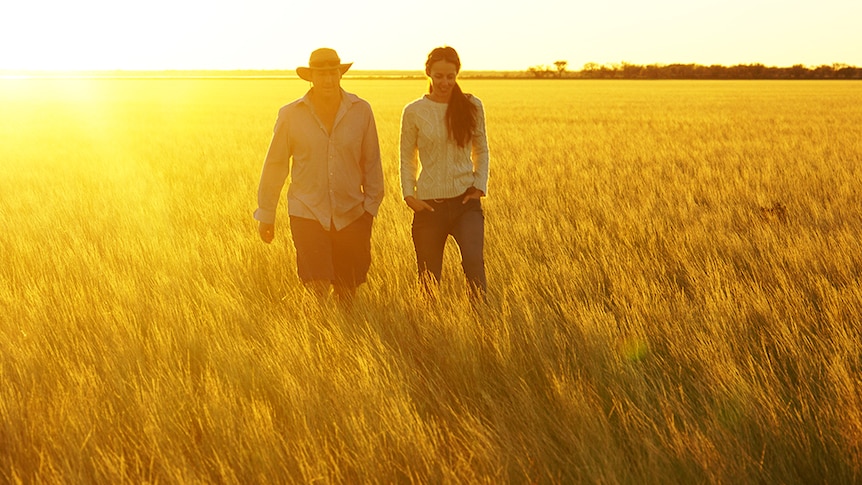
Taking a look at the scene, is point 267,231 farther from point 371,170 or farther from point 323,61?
point 323,61

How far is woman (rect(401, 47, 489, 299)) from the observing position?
4227 mm

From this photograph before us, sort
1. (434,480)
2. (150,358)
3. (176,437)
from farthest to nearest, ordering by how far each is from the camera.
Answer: (150,358), (176,437), (434,480)

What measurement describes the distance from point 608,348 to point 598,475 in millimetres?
1170

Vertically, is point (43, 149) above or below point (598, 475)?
below

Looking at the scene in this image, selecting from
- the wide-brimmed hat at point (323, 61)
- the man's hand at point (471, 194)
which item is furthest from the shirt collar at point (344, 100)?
the man's hand at point (471, 194)

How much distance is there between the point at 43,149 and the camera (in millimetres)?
15164

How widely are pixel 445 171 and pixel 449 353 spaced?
1.31 m

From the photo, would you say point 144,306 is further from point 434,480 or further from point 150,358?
point 434,480

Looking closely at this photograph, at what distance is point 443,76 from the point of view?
4.11 m

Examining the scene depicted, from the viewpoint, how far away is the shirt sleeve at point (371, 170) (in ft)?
14.1

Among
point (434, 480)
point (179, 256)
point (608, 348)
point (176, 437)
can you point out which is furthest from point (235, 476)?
point (179, 256)

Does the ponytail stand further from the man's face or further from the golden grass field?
the golden grass field

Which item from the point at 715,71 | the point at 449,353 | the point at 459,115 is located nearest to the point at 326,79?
the point at 459,115

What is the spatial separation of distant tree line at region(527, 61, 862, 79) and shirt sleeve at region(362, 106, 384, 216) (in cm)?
10799
